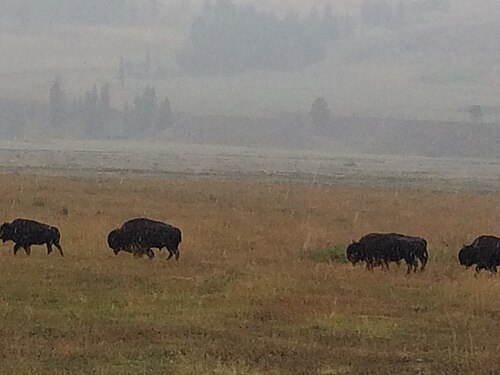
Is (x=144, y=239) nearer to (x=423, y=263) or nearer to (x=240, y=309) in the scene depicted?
(x=423, y=263)

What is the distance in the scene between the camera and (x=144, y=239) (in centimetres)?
2188

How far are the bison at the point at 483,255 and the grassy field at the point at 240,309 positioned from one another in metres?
0.54

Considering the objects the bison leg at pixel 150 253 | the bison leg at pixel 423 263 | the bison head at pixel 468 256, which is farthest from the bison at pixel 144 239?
the bison head at pixel 468 256

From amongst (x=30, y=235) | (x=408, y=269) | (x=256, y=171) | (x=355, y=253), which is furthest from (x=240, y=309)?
(x=256, y=171)

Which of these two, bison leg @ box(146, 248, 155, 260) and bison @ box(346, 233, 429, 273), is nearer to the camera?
bison @ box(346, 233, 429, 273)

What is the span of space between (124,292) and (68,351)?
4.41 m

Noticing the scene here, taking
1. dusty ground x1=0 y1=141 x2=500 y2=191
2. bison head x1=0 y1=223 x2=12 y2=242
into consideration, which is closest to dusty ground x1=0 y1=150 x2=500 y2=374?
bison head x1=0 y1=223 x2=12 y2=242

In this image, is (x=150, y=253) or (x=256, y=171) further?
(x=256, y=171)

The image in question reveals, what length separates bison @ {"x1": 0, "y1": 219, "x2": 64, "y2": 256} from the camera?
2169 centimetres

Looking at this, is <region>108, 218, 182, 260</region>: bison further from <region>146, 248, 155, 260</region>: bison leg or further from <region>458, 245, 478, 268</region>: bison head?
<region>458, 245, 478, 268</region>: bison head

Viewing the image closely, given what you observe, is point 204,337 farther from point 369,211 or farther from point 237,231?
point 369,211

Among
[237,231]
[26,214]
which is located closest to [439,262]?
[237,231]

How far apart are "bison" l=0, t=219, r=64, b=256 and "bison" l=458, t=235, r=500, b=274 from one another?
9.64 m

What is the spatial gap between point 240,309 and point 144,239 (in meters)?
7.02
